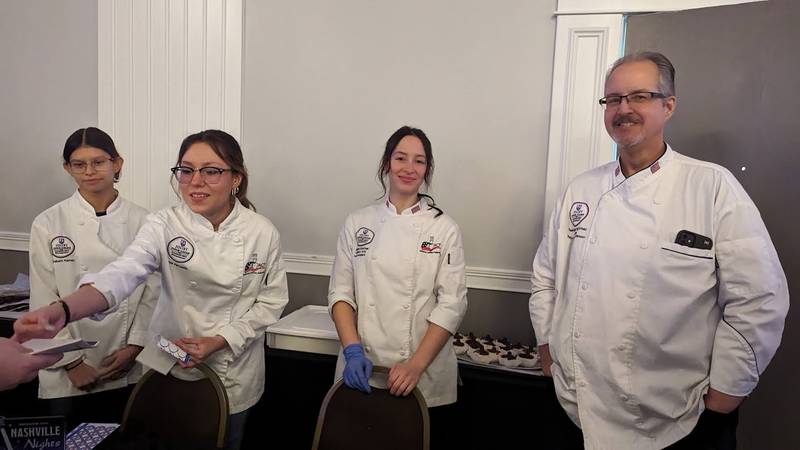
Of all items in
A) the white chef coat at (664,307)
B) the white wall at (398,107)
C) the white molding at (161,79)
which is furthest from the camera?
the white molding at (161,79)

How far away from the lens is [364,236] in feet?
5.21

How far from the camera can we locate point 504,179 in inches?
81.3

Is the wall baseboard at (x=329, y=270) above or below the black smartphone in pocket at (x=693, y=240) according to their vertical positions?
below

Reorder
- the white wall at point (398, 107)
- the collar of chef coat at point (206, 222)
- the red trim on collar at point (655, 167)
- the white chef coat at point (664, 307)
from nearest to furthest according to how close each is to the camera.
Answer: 1. the white chef coat at point (664, 307)
2. the red trim on collar at point (655, 167)
3. the collar of chef coat at point (206, 222)
4. the white wall at point (398, 107)

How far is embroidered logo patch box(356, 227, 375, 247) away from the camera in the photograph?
158cm

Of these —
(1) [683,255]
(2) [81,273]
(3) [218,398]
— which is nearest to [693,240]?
(1) [683,255]

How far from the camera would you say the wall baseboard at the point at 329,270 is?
206 cm

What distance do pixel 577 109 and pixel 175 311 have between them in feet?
5.54

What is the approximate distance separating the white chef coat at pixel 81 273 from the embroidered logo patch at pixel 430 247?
99cm

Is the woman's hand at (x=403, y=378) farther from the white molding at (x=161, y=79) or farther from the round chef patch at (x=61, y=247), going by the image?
the white molding at (x=161, y=79)

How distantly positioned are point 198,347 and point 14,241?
85.8 inches

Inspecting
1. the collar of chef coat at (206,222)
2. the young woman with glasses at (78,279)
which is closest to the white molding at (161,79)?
the young woman with glasses at (78,279)

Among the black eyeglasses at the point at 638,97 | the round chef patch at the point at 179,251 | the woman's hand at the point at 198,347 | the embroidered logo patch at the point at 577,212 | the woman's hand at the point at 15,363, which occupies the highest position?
the black eyeglasses at the point at 638,97

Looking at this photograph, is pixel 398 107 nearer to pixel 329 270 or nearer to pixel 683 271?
pixel 329 270
